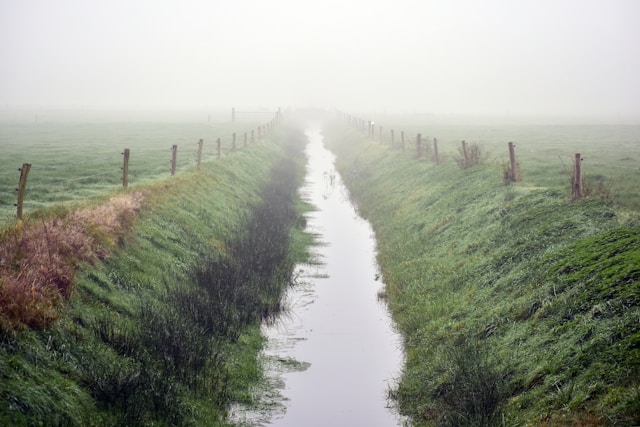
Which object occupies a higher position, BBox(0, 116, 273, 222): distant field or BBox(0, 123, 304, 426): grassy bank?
BBox(0, 116, 273, 222): distant field

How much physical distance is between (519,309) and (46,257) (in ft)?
29.6

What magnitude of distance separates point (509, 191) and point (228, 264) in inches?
372

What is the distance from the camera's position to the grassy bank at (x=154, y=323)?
30.0 ft

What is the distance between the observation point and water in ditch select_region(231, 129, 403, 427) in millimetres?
11867

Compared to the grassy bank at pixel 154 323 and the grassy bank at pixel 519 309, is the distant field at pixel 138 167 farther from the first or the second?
the grassy bank at pixel 154 323

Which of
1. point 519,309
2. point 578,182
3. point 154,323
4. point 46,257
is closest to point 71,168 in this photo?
point 46,257

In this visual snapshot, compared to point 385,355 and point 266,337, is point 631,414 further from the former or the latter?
point 266,337

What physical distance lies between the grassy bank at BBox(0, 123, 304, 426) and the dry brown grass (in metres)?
0.07

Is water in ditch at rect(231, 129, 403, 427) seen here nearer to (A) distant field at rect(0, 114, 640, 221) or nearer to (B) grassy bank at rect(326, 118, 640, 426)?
(B) grassy bank at rect(326, 118, 640, 426)

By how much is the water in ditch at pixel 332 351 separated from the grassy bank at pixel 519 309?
0.59 meters

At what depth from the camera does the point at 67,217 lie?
14.3 metres

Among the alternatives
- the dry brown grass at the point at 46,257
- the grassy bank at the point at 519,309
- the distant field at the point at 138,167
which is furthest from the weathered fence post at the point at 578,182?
the dry brown grass at the point at 46,257

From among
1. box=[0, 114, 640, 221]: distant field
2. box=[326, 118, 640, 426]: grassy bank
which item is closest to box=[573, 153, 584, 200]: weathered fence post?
box=[326, 118, 640, 426]: grassy bank

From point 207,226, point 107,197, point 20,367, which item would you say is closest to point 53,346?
point 20,367
